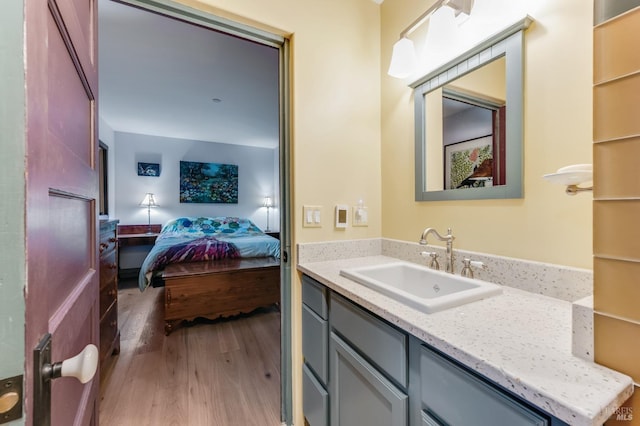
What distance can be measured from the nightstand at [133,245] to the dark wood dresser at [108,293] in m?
2.58

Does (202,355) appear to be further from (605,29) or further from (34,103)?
(605,29)

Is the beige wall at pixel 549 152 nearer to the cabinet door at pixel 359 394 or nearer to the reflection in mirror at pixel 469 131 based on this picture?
the reflection in mirror at pixel 469 131

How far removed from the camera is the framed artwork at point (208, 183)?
Answer: 5.00 meters

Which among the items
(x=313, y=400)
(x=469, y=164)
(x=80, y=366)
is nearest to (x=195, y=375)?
(x=313, y=400)

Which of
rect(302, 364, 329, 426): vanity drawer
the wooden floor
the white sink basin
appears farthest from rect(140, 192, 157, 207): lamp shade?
the white sink basin

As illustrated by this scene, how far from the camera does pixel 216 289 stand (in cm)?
267

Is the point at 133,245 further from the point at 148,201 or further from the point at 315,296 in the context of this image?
the point at 315,296

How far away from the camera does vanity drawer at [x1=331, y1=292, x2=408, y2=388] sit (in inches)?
31.2

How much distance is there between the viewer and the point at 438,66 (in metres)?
1.33

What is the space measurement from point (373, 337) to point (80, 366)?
747 millimetres

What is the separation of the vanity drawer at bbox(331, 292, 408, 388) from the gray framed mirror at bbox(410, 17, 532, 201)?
0.71 m

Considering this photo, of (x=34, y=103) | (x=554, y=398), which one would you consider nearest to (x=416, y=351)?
(x=554, y=398)

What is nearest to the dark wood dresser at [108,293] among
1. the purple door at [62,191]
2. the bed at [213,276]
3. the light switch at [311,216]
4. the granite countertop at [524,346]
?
the bed at [213,276]

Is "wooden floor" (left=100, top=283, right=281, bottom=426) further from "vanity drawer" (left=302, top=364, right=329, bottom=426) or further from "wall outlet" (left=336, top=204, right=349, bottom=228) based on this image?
"wall outlet" (left=336, top=204, right=349, bottom=228)
